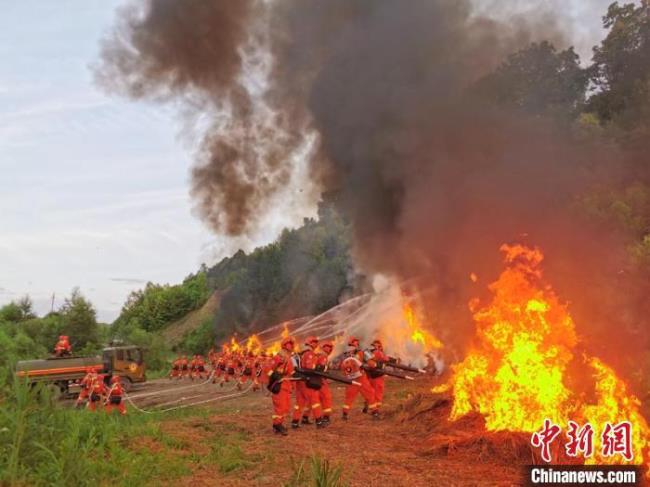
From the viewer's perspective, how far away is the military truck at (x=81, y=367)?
26.2 metres

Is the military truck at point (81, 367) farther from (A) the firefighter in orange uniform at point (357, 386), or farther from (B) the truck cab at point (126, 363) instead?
(A) the firefighter in orange uniform at point (357, 386)

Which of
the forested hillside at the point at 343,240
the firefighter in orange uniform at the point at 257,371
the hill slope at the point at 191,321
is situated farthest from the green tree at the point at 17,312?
the firefighter in orange uniform at the point at 257,371

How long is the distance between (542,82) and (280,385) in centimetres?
2842

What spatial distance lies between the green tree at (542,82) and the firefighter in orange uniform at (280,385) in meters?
16.5

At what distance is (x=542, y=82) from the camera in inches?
1335

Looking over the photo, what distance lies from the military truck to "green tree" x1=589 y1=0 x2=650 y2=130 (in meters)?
30.5

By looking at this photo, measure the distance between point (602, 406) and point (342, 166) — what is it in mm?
12301

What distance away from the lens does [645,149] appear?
2519cm

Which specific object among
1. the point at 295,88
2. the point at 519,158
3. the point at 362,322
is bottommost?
the point at 362,322

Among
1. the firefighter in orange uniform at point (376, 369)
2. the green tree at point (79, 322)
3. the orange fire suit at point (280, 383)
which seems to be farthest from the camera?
the green tree at point (79, 322)

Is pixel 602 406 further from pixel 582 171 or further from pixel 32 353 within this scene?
pixel 32 353

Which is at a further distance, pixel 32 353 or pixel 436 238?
pixel 32 353

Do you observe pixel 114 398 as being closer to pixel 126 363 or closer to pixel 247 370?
pixel 247 370

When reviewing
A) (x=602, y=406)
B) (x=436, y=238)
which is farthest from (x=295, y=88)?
(x=602, y=406)
